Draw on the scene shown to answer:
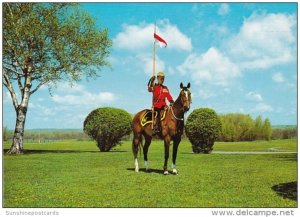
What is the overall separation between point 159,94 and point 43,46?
10.2 m

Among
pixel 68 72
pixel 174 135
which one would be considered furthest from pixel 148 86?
pixel 68 72

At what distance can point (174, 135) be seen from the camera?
13594mm

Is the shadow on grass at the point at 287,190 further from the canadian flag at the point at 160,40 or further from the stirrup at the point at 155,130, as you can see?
the canadian flag at the point at 160,40

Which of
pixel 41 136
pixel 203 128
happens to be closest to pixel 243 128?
pixel 203 128

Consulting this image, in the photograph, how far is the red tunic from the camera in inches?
528

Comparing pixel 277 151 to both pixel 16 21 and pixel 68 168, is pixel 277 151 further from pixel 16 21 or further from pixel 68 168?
pixel 16 21

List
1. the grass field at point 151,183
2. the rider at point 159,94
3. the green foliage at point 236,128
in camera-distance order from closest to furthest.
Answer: the grass field at point 151,183
the rider at point 159,94
the green foliage at point 236,128

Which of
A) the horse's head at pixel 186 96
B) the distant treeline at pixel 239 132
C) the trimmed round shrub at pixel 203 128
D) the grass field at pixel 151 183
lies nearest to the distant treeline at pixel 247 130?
the distant treeline at pixel 239 132

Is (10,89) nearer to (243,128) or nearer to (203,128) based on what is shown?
(203,128)

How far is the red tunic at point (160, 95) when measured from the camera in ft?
44.0

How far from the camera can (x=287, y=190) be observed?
469 inches

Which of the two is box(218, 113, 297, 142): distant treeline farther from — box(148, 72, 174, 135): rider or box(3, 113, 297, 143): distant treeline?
box(148, 72, 174, 135): rider

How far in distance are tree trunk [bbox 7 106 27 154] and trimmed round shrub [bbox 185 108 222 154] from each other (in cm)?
755

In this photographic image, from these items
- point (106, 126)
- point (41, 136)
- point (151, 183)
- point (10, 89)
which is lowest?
point (151, 183)
